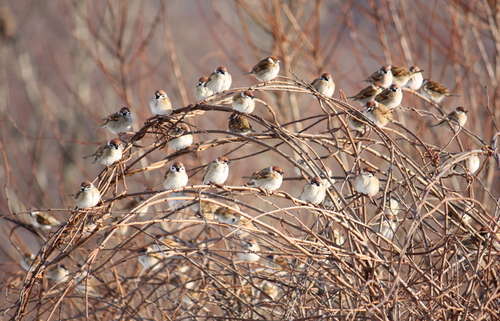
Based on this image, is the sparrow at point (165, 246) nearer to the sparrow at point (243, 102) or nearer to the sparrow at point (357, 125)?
the sparrow at point (243, 102)

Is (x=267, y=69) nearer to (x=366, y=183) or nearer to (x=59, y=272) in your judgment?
(x=366, y=183)

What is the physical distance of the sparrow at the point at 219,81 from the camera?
387cm

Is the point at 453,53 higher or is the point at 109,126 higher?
the point at 453,53

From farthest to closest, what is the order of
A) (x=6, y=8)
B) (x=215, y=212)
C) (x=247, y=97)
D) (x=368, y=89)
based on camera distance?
(x=6, y=8) < (x=215, y=212) < (x=368, y=89) < (x=247, y=97)

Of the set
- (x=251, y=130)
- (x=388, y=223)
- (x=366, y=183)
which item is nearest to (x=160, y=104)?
(x=251, y=130)

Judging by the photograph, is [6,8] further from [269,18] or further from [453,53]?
[453,53]

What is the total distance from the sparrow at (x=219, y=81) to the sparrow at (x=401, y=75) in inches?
54.1

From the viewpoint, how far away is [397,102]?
3.79m

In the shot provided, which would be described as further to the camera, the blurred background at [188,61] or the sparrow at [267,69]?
the blurred background at [188,61]

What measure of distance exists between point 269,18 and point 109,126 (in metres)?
2.84

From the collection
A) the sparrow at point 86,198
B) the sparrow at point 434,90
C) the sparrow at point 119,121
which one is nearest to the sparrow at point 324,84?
the sparrow at point 434,90

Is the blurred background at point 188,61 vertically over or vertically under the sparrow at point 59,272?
over

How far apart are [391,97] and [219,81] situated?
4.42 feet

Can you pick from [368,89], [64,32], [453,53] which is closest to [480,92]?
[453,53]
